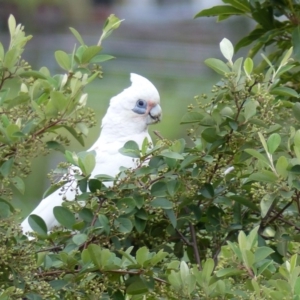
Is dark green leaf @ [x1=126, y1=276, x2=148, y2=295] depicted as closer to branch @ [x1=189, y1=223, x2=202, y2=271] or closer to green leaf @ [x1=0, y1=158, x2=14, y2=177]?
branch @ [x1=189, y1=223, x2=202, y2=271]

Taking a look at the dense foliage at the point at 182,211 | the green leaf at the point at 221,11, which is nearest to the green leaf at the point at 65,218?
the dense foliage at the point at 182,211

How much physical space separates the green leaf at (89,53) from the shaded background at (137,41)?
403 cm

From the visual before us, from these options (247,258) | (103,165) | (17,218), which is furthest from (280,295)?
(103,165)

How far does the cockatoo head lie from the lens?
2211 mm

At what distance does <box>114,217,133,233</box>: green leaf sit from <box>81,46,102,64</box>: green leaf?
12.3 inches

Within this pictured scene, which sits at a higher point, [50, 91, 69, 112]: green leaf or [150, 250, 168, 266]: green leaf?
[50, 91, 69, 112]: green leaf

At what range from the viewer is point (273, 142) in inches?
45.9

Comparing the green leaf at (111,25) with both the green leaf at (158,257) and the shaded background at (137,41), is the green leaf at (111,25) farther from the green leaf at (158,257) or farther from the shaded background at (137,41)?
the shaded background at (137,41)

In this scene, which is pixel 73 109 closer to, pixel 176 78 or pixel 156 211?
pixel 156 211

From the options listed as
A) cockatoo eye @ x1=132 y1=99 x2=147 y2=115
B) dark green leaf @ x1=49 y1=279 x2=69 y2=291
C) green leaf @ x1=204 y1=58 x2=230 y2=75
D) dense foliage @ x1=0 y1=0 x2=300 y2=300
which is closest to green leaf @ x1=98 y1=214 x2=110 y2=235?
dense foliage @ x1=0 y1=0 x2=300 y2=300

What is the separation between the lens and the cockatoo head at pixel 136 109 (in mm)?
2211

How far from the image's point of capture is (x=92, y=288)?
1104mm

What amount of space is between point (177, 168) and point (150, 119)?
102cm

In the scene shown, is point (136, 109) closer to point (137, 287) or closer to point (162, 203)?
point (162, 203)
